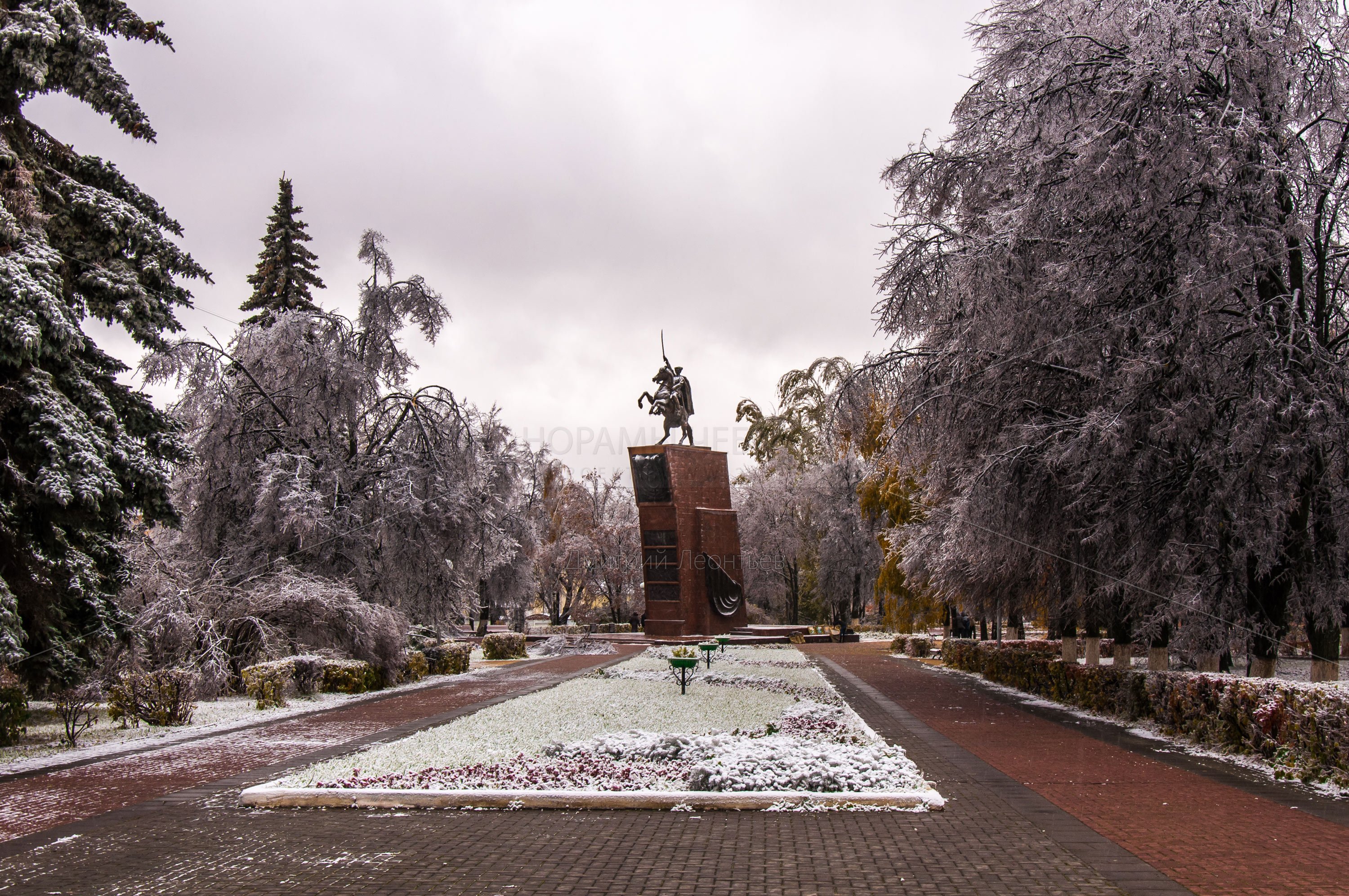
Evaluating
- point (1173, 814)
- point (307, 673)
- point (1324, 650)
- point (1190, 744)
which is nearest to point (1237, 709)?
point (1190, 744)

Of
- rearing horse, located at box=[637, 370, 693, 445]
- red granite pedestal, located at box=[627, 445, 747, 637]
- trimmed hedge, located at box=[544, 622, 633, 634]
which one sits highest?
rearing horse, located at box=[637, 370, 693, 445]

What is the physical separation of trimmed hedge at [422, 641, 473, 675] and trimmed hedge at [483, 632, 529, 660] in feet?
16.3

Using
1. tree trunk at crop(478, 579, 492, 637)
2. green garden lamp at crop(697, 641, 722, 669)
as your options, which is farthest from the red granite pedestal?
tree trunk at crop(478, 579, 492, 637)

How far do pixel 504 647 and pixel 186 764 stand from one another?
1825cm

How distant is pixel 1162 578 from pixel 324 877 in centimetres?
970

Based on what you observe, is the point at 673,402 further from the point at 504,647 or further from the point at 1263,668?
the point at 1263,668

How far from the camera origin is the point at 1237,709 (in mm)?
9141

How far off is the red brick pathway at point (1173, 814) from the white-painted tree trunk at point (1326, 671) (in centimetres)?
260

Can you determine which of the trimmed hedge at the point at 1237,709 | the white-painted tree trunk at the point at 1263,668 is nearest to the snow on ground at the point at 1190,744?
the trimmed hedge at the point at 1237,709

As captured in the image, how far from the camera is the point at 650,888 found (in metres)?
5.13

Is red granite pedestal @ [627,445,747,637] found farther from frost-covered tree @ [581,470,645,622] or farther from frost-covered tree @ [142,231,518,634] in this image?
frost-covered tree @ [581,470,645,622]

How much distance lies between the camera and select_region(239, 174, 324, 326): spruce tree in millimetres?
29594

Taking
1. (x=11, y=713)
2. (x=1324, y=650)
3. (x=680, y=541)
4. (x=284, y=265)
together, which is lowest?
(x=11, y=713)

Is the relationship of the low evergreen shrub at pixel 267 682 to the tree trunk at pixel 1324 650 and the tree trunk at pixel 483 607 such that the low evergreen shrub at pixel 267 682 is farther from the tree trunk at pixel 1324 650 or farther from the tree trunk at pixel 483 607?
the tree trunk at pixel 483 607
